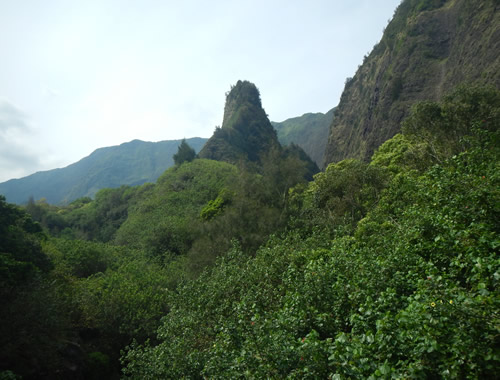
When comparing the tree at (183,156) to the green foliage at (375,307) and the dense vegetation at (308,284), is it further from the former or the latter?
the green foliage at (375,307)

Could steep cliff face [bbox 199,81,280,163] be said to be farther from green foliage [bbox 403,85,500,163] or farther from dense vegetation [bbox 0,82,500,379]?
green foliage [bbox 403,85,500,163]

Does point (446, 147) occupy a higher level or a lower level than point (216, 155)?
lower

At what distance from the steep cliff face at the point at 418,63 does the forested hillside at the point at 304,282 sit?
72.3 feet

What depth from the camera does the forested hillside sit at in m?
4.45

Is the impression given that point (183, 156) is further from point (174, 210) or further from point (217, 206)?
point (217, 206)

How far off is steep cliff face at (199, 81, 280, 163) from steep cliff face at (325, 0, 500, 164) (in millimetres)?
20804

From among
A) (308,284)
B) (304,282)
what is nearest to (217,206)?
(304,282)

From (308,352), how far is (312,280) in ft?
10.2

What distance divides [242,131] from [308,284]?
80.0 m

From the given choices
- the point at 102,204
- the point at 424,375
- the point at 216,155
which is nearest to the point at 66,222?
the point at 102,204

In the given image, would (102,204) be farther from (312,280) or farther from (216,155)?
(312,280)

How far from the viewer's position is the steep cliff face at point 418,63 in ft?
130

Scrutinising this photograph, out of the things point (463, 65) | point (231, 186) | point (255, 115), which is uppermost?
point (255, 115)

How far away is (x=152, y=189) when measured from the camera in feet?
191
